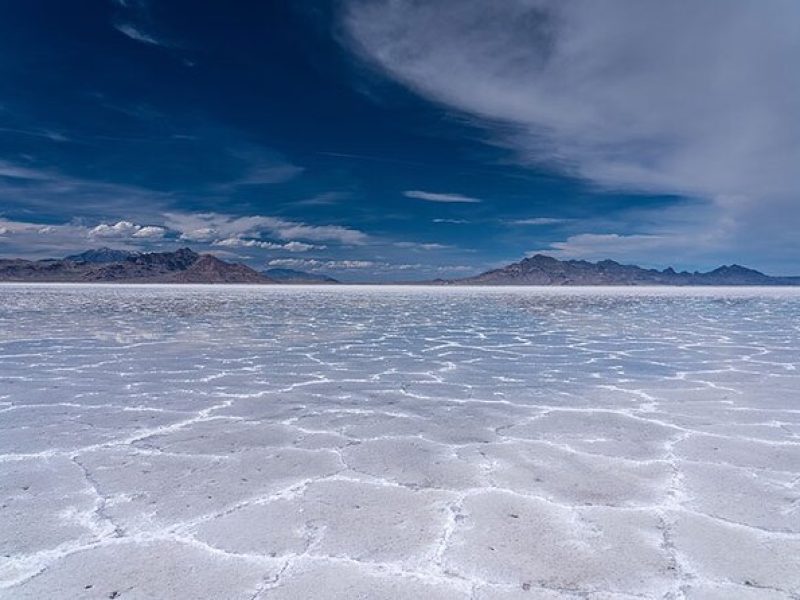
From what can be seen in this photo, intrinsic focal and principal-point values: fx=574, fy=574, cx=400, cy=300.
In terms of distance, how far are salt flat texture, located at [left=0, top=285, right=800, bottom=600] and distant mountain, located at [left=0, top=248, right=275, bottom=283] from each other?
559ft

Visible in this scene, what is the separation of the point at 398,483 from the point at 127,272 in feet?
630

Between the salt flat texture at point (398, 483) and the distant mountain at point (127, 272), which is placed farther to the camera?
the distant mountain at point (127, 272)

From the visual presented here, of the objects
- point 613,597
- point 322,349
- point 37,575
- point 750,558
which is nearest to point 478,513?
point 613,597

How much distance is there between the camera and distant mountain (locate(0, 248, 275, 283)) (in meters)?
166

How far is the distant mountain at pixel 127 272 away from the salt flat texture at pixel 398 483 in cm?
17049

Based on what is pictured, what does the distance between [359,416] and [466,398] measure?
137 cm

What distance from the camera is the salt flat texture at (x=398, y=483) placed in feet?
8.29

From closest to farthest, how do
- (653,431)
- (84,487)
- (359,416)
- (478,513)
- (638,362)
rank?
1. (478,513)
2. (84,487)
3. (653,431)
4. (359,416)
5. (638,362)

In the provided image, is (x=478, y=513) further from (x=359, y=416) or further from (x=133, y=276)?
(x=133, y=276)

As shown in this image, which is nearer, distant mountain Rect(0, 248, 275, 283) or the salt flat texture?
the salt flat texture

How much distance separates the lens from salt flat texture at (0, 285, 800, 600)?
2525mm

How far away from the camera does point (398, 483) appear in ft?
11.9

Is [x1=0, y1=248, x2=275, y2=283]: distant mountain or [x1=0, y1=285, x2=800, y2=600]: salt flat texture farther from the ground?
[x1=0, y1=285, x2=800, y2=600]: salt flat texture

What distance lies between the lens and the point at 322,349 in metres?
10.3
